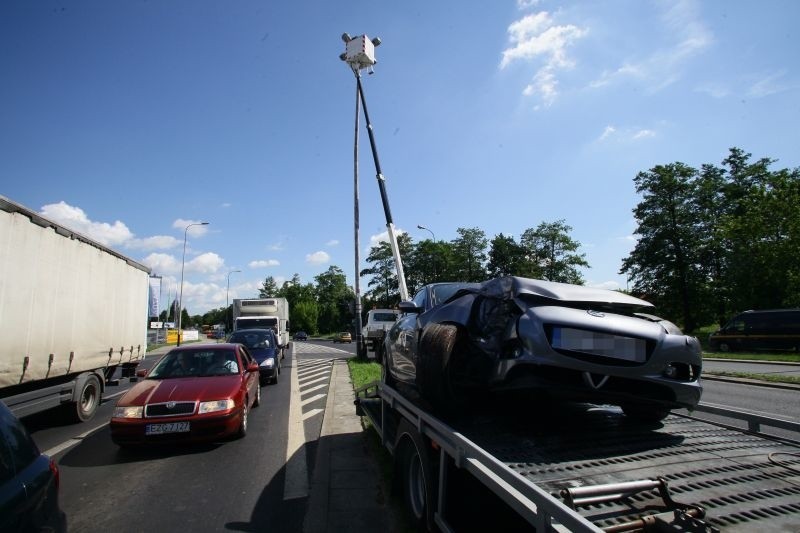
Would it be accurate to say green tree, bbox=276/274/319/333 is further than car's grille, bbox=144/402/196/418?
Yes

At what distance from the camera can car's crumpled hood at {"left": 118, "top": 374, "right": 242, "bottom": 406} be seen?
586 cm

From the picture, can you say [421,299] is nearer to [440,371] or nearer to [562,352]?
[440,371]

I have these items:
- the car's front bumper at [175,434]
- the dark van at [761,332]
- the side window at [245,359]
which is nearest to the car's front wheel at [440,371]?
the car's front bumper at [175,434]

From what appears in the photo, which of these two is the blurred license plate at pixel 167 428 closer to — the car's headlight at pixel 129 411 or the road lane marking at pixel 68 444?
the car's headlight at pixel 129 411

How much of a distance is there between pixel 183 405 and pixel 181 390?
393mm

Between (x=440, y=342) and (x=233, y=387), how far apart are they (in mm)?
4133

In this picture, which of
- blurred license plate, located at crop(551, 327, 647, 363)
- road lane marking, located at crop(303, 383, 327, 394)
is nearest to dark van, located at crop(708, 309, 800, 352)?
road lane marking, located at crop(303, 383, 327, 394)

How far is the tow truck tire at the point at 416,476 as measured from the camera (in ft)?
10.2

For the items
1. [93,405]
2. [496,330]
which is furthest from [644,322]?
[93,405]

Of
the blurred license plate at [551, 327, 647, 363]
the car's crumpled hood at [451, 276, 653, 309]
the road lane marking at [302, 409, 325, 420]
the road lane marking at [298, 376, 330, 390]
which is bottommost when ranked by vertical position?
the road lane marking at [302, 409, 325, 420]

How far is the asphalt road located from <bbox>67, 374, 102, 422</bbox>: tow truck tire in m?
0.25

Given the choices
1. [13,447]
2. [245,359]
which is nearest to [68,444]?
[245,359]

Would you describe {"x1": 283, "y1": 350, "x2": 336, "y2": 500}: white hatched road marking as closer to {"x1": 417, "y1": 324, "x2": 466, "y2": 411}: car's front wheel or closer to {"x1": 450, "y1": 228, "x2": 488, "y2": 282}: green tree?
{"x1": 417, "y1": 324, "x2": 466, "y2": 411}: car's front wheel

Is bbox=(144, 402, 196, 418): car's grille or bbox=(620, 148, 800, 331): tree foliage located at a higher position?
bbox=(620, 148, 800, 331): tree foliage
